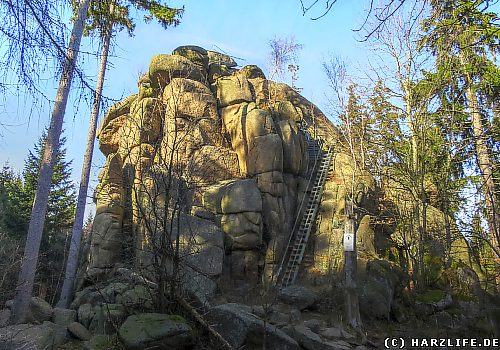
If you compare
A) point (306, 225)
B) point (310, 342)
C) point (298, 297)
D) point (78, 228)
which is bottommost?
point (310, 342)

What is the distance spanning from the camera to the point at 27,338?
18.6 feet

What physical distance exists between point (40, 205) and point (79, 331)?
9.70ft

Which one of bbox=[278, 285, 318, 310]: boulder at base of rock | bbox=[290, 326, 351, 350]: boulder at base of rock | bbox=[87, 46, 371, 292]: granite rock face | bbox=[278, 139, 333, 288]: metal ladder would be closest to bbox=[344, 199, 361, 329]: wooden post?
bbox=[278, 285, 318, 310]: boulder at base of rock

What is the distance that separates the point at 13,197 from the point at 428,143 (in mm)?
21341

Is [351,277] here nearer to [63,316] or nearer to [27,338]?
[63,316]

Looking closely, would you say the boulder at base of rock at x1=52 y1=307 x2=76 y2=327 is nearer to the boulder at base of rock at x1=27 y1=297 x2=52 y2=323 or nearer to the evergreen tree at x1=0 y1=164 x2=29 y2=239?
the boulder at base of rock at x1=27 y1=297 x2=52 y2=323

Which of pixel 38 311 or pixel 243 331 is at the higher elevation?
pixel 243 331

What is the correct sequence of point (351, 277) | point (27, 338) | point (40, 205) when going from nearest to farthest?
point (27, 338) < point (40, 205) < point (351, 277)

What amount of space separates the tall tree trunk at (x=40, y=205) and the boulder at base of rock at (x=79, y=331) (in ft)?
4.43

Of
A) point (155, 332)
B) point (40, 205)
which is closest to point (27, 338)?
point (155, 332)

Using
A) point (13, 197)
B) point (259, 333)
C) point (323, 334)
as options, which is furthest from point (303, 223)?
point (13, 197)

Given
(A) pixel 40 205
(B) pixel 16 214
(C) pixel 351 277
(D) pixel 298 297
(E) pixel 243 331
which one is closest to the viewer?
(E) pixel 243 331

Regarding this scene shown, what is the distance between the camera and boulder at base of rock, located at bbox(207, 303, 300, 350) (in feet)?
20.2

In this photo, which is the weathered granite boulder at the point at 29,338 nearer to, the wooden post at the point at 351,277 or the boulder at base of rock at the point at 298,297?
the boulder at base of rock at the point at 298,297
